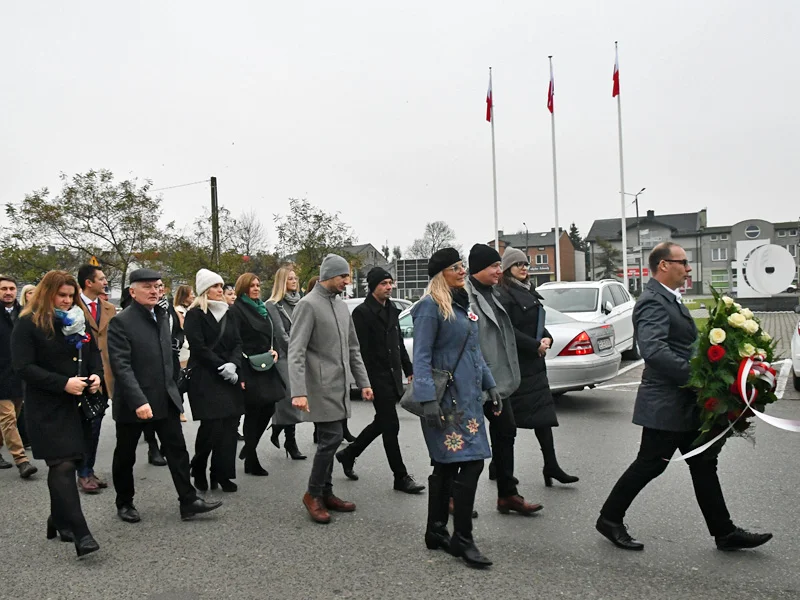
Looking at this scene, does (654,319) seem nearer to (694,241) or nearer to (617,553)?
(617,553)

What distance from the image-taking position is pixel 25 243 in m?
27.0

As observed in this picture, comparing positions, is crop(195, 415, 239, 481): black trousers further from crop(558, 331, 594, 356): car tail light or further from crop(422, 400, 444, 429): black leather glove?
crop(558, 331, 594, 356): car tail light

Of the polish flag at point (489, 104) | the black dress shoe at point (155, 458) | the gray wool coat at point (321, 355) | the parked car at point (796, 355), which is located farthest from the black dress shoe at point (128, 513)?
the polish flag at point (489, 104)

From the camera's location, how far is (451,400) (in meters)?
4.47

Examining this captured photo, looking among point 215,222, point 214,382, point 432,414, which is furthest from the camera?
point 215,222

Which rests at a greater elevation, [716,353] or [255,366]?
[716,353]

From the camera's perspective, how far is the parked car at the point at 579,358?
972 centimetres

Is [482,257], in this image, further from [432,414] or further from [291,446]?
[291,446]

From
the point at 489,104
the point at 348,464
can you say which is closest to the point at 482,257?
the point at 348,464

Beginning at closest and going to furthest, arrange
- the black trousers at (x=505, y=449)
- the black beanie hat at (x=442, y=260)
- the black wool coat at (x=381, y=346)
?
the black beanie hat at (x=442, y=260) → the black trousers at (x=505, y=449) → the black wool coat at (x=381, y=346)

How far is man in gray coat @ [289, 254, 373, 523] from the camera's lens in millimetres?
5406

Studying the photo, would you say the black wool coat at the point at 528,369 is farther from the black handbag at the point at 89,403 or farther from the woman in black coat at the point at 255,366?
the black handbag at the point at 89,403

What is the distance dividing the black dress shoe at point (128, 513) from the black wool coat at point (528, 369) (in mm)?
2980

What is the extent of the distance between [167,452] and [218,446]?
2.80 ft
